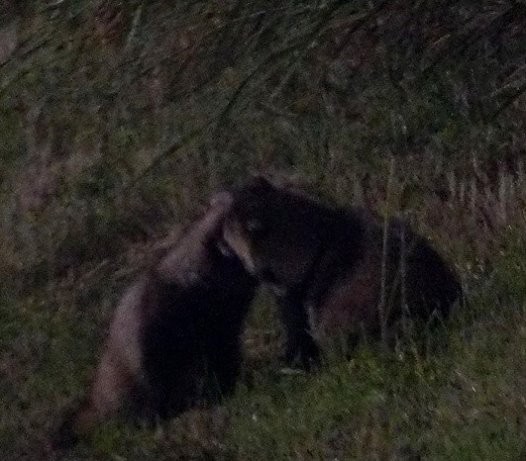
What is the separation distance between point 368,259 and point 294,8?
2.83ft

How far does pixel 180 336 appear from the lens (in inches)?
161

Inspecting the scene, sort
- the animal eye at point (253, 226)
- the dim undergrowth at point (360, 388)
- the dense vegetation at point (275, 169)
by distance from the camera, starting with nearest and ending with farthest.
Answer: the dim undergrowth at point (360, 388) → the dense vegetation at point (275, 169) → the animal eye at point (253, 226)

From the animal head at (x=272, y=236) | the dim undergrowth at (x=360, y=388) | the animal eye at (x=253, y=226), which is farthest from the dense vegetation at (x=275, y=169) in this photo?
the animal eye at (x=253, y=226)

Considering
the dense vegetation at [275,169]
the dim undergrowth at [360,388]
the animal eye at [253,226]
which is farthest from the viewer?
the animal eye at [253,226]

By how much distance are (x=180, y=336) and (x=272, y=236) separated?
18.8 inches

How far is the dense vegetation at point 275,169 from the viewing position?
3682 mm

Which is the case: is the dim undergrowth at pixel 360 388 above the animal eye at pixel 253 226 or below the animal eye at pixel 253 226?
below

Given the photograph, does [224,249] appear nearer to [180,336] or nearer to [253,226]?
[253,226]

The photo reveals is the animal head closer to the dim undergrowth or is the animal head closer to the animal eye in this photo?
the animal eye

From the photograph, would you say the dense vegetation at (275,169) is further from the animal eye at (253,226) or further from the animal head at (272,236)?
the animal eye at (253,226)

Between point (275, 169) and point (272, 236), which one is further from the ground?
Answer: point (272, 236)

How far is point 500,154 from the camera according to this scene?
4.46 meters

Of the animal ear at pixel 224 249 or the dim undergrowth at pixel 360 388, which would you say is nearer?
the dim undergrowth at pixel 360 388

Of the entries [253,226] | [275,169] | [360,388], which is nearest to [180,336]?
[253,226]
